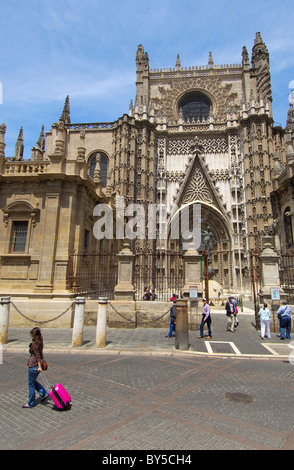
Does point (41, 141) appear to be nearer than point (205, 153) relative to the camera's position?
No

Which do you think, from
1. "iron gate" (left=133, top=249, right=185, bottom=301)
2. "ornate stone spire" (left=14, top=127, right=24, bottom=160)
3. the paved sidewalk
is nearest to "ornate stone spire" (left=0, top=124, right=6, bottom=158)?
"iron gate" (left=133, top=249, right=185, bottom=301)

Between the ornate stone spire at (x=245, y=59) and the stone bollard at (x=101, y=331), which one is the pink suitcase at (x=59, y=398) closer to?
the stone bollard at (x=101, y=331)

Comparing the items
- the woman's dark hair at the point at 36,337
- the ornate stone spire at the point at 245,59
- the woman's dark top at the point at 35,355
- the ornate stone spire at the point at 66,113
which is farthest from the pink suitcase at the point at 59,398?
the ornate stone spire at the point at 245,59

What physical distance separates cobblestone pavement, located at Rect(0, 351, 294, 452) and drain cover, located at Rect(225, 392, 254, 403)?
0.06ft

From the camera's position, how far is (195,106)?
34188 mm

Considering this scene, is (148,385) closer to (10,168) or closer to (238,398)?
(238,398)

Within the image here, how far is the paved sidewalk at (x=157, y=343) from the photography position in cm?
793

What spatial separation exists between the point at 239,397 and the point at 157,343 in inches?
171

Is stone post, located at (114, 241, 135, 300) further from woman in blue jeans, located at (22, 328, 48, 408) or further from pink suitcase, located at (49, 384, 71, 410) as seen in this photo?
pink suitcase, located at (49, 384, 71, 410)

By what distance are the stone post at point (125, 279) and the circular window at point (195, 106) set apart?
27.2 meters

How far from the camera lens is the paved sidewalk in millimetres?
7930

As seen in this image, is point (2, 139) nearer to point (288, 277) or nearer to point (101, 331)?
point (101, 331)

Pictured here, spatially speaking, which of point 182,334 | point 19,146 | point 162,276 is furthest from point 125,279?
point 19,146

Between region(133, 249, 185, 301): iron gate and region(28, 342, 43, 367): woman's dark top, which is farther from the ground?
region(133, 249, 185, 301): iron gate
